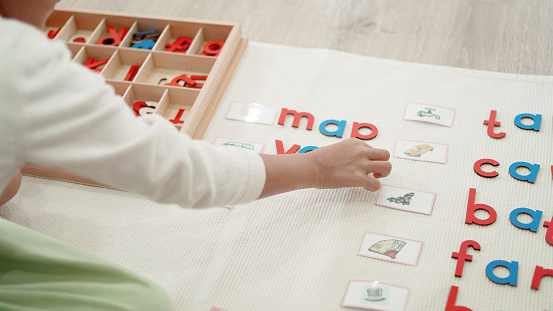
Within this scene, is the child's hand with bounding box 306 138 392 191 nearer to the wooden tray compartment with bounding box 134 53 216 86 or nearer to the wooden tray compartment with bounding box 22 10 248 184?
the wooden tray compartment with bounding box 22 10 248 184

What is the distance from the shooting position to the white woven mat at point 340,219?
1186 millimetres

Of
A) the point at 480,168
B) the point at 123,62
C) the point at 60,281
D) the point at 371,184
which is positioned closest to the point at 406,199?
the point at 371,184

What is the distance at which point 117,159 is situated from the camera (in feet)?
2.45

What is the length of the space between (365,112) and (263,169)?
0.70 meters

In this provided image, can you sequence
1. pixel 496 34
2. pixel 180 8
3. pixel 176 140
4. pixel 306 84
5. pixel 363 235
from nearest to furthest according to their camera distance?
pixel 176 140 → pixel 363 235 → pixel 306 84 → pixel 496 34 → pixel 180 8

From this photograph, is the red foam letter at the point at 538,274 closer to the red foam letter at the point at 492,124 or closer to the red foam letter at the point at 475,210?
the red foam letter at the point at 475,210

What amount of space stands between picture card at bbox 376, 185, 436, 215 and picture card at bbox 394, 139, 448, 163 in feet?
0.38

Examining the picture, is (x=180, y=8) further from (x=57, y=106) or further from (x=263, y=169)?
(x=57, y=106)

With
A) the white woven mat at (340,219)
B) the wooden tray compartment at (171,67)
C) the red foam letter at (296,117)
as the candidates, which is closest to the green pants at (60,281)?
the white woven mat at (340,219)

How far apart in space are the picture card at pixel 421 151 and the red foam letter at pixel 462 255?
26cm

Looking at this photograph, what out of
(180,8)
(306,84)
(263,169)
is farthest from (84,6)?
(263,169)

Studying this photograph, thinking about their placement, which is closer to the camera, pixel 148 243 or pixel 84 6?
pixel 148 243

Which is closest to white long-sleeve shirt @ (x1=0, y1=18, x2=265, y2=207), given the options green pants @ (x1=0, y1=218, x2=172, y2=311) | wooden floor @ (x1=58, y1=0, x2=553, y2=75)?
green pants @ (x1=0, y1=218, x2=172, y2=311)

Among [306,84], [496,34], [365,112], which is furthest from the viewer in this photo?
[496,34]
